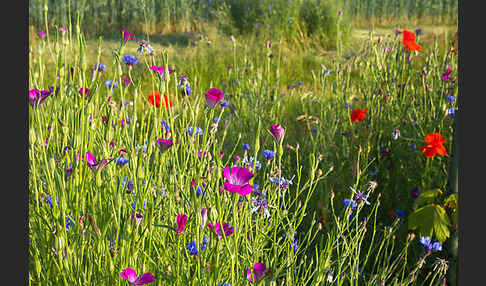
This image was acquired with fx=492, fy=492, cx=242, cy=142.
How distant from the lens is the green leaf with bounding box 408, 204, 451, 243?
1.60 meters

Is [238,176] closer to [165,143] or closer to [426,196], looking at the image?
[165,143]

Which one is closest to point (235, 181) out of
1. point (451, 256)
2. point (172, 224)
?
point (172, 224)

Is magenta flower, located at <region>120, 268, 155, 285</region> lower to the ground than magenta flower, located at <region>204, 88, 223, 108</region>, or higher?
lower

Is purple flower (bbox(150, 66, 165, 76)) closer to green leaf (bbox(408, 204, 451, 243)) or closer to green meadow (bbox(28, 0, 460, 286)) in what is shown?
green meadow (bbox(28, 0, 460, 286))

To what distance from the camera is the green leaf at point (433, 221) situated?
160cm

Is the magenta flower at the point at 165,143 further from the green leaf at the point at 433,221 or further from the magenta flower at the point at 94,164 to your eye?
the green leaf at the point at 433,221

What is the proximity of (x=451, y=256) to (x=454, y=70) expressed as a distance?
1.14 meters

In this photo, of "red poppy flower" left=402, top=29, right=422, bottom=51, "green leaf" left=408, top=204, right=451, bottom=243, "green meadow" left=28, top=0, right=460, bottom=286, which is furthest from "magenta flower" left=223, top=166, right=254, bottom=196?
→ "red poppy flower" left=402, top=29, right=422, bottom=51

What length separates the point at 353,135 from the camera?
2.19m

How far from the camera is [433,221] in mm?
1606

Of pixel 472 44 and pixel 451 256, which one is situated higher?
pixel 472 44

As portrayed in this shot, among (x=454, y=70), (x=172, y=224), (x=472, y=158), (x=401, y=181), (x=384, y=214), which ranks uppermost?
(x=454, y=70)

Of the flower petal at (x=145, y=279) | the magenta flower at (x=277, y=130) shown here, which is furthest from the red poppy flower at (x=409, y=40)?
the flower petal at (x=145, y=279)

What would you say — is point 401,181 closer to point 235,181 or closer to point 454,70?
point 454,70
